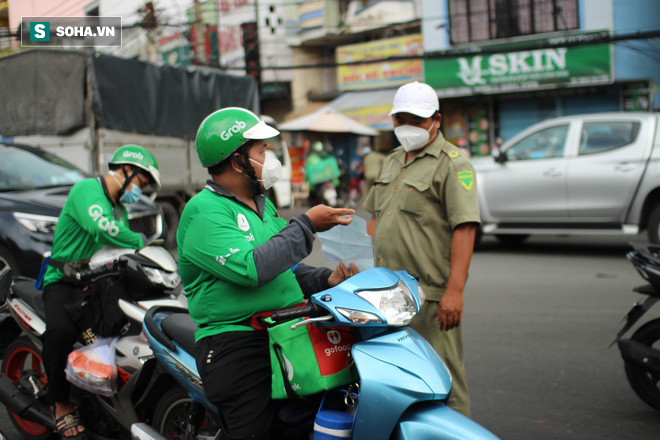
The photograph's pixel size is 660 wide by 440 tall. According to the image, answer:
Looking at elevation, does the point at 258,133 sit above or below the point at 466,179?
above

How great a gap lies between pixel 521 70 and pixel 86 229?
17.6 m

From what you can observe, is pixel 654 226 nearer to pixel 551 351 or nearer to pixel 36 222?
pixel 551 351

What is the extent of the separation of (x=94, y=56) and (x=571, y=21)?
45.8 feet

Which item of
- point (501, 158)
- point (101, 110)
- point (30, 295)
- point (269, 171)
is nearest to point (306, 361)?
point (269, 171)

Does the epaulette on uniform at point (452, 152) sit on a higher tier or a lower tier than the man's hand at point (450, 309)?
higher

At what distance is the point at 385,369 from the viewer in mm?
2109

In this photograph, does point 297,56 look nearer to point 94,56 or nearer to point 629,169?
point 94,56

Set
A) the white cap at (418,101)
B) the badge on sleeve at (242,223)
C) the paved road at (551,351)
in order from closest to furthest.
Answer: the badge on sleeve at (242,223) → the white cap at (418,101) → the paved road at (551,351)

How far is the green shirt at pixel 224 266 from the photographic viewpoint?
226cm

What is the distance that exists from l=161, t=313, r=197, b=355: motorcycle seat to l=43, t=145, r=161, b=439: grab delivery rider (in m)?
0.89

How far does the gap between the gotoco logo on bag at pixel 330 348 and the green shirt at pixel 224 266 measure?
244mm

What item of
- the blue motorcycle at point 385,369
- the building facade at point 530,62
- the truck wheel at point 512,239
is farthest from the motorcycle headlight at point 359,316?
the building facade at point 530,62

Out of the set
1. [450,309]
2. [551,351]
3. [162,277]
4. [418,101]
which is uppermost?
[418,101]

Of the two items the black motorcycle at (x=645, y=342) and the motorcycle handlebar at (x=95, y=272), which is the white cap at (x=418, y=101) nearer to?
the black motorcycle at (x=645, y=342)
